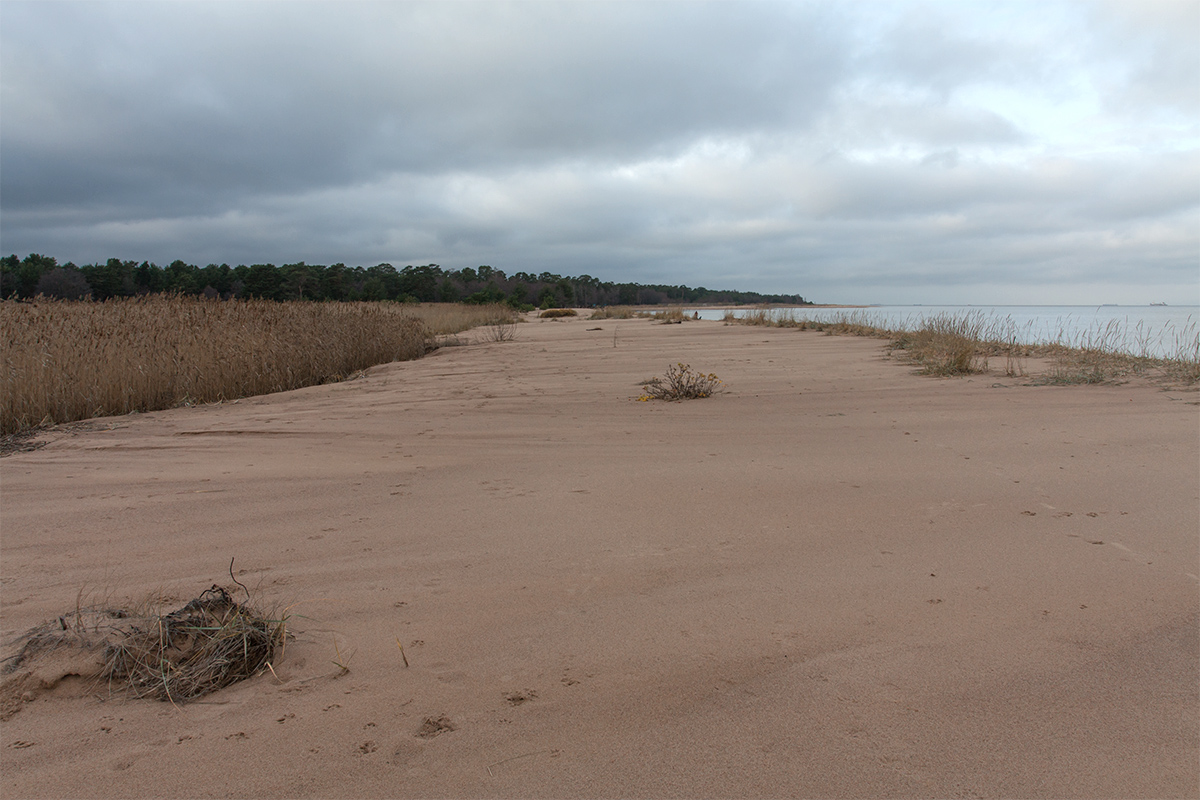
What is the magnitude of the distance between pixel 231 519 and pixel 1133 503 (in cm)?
525

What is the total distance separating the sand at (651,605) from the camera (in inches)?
71.0

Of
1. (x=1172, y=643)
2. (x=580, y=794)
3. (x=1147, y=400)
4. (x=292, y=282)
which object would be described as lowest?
A: (x=580, y=794)

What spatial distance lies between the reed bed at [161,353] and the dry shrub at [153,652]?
5794 millimetres

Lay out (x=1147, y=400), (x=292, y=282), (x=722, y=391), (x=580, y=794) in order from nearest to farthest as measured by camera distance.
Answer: (x=580, y=794) < (x=1147, y=400) < (x=722, y=391) < (x=292, y=282)

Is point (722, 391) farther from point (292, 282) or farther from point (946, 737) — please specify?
point (292, 282)

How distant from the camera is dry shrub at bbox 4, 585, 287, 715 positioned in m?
2.14

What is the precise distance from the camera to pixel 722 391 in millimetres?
8422

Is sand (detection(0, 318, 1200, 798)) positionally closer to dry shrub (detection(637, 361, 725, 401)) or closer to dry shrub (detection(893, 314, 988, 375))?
dry shrub (detection(637, 361, 725, 401))

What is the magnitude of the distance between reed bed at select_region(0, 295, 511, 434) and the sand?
75.0 inches

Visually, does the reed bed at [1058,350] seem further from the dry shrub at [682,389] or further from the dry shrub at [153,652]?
the dry shrub at [153,652]

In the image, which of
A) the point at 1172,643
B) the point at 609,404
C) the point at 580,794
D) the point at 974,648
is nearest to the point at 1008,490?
the point at 1172,643

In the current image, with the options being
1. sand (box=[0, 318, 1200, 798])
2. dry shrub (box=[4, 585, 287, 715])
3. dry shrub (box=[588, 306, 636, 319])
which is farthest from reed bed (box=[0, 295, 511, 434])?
dry shrub (box=[588, 306, 636, 319])

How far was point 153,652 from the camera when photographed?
221 centimetres

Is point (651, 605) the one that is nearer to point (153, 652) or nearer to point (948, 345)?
point (153, 652)
